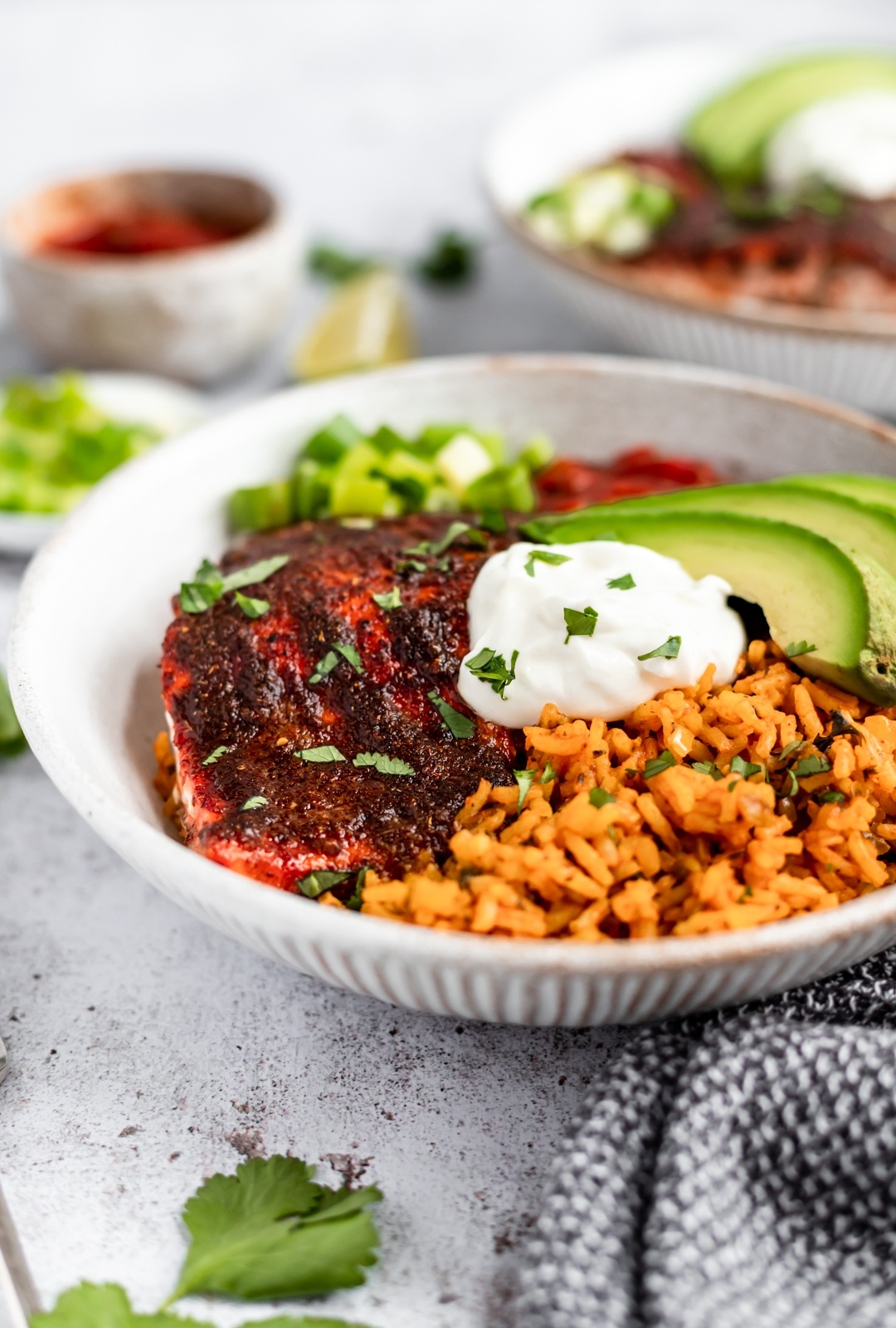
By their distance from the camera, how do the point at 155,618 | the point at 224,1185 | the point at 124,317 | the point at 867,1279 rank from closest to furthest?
the point at 867,1279 < the point at 224,1185 < the point at 155,618 < the point at 124,317

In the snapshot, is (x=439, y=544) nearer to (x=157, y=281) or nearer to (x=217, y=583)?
(x=217, y=583)

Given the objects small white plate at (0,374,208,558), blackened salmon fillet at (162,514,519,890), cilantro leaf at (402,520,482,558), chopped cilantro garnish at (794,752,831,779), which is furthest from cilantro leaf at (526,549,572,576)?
small white plate at (0,374,208,558)

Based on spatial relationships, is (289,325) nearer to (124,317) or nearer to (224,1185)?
(124,317)

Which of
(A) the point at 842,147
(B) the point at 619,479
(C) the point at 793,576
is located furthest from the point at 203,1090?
(A) the point at 842,147

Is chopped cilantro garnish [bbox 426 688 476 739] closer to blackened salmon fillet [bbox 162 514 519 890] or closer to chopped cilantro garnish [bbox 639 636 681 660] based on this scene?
blackened salmon fillet [bbox 162 514 519 890]

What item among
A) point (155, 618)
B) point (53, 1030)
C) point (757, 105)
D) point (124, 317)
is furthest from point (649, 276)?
point (53, 1030)
